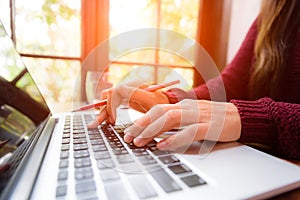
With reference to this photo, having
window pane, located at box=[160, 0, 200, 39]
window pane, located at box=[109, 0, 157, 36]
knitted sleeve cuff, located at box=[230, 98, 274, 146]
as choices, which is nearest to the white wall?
window pane, located at box=[160, 0, 200, 39]

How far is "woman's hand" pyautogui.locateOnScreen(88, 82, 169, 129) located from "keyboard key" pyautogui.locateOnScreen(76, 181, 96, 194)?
0.28 meters

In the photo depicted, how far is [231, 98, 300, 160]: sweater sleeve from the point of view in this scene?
0.35 m

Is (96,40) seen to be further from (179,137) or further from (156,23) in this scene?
(179,137)

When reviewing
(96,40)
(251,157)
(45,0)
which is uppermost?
(45,0)

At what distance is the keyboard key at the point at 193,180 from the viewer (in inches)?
8.0

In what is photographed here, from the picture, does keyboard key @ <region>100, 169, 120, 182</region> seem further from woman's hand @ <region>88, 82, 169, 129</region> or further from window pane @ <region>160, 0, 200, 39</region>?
window pane @ <region>160, 0, 200, 39</region>

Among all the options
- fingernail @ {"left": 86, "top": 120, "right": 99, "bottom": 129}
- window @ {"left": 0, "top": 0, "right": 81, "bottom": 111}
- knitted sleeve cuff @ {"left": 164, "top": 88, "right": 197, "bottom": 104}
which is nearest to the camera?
fingernail @ {"left": 86, "top": 120, "right": 99, "bottom": 129}

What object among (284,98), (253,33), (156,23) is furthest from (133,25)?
(284,98)

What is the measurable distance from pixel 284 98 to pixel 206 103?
33 centimetres

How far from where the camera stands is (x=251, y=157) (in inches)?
11.3

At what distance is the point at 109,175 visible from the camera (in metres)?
0.22

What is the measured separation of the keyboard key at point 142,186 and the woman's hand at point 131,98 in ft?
0.90

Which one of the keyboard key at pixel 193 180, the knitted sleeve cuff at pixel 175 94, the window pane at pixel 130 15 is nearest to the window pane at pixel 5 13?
the window pane at pixel 130 15

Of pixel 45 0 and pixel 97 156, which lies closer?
pixel 97 156
